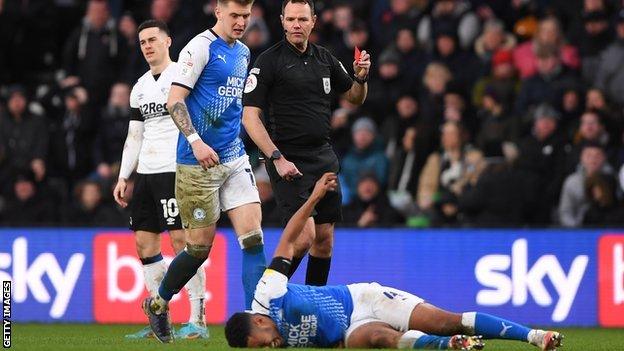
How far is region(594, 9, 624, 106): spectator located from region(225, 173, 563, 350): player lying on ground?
8.87 metres

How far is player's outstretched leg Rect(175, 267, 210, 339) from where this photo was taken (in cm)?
1251

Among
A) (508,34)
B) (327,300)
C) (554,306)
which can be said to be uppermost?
(508,34)

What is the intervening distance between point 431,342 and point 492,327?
17.8 inches

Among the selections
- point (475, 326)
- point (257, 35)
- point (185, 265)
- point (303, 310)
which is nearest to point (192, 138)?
point (185, 265)

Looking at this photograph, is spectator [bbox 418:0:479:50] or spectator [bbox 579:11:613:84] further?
spectator [bbox 418:0:479:50]

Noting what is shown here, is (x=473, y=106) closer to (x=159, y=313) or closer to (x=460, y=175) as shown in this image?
(x=460, y=175)

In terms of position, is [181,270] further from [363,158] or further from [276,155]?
[363,158]

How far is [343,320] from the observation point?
10133 millimetres

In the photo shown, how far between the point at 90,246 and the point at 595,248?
557 centimetres

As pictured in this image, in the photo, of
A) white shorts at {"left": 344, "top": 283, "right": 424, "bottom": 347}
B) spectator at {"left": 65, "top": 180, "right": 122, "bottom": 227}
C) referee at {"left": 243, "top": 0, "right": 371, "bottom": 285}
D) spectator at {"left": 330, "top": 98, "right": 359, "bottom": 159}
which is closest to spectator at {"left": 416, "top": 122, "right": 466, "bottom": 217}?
spectator at {"left": 330, "top": 98, "right": 359, "bottom": 159}

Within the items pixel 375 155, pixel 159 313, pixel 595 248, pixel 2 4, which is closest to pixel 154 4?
pixel 2 4

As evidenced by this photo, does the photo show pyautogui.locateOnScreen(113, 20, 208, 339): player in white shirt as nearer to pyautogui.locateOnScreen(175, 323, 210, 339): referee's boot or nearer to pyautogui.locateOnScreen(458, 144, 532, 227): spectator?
pyautogui.locateOnScreen(175, 323, 210, 339): referee's boot

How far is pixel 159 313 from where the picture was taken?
1175cm

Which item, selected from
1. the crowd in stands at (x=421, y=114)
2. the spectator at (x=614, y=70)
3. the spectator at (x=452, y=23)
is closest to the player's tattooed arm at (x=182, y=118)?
the crowd in stands at (x=421, y=114)
